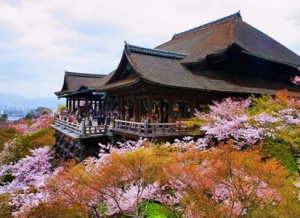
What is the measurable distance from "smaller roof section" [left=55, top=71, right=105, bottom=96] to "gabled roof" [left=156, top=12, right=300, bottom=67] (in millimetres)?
13151

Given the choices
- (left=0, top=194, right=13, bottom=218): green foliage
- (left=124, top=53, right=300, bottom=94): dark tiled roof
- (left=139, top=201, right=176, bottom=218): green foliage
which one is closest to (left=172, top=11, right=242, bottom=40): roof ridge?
(left=124, top=53, right=300, bottom=94): dark tiled roof

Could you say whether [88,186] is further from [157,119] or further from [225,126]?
[157,119]

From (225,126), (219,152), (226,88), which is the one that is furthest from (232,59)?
(219,152)

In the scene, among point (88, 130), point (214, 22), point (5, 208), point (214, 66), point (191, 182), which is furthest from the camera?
point (214, 22)

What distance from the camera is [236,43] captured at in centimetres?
2047

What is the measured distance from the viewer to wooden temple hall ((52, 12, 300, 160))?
16.2 m

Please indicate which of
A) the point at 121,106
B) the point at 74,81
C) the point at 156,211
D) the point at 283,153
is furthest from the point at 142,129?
the point at 74,81

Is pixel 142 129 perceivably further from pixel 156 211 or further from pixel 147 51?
pixel 147 51

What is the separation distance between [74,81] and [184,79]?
65.9ft

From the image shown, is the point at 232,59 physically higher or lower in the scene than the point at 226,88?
higher

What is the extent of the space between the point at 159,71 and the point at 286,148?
27.4 ft

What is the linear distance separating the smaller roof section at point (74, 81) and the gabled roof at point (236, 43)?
43.1 feet

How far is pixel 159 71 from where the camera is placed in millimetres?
17172

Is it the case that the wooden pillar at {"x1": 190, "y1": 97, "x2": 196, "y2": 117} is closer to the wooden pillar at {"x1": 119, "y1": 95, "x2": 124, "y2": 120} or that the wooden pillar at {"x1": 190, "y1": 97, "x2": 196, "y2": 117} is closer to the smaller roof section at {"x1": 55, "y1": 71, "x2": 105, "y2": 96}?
the wooden pillar at {"x1": 119, "y1": 95, "x2": 124, "y2": 120}
